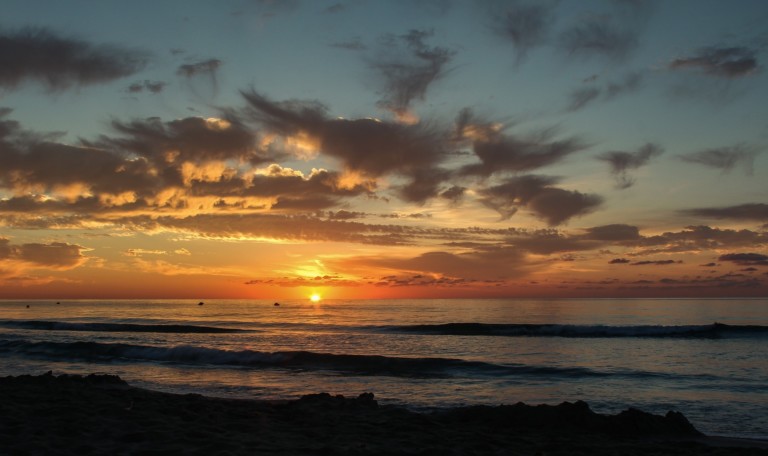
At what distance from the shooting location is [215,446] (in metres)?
10.1

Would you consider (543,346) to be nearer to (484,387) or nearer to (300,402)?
(484,387)

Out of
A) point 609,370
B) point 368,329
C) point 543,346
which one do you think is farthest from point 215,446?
point 368,329

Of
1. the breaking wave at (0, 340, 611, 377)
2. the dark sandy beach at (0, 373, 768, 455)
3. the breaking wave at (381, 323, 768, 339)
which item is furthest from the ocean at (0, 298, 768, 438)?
the dark sandy beach at (0, 373, 768, 455)

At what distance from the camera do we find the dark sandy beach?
10242 mm

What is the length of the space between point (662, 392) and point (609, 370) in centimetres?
569

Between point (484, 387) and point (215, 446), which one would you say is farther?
point (484, 387)

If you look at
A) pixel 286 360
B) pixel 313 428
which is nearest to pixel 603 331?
pixel 286 360

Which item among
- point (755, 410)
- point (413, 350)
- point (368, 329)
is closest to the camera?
point (755, 410)

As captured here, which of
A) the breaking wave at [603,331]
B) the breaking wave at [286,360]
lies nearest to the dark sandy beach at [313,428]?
the breaking wave at [286,360]

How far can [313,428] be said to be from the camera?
12.2 metres

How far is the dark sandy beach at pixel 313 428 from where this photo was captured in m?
10.2

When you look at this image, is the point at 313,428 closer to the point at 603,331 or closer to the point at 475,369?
the point at 475,369

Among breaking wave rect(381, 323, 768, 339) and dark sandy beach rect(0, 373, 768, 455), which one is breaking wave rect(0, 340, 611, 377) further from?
breaking wave rect(381, 323, 768, 339)

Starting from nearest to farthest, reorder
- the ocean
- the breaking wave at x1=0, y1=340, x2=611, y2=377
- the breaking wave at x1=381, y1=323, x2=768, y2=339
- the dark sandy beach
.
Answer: the dark sandy beach, the ocean, the breaking wave at x1=0, y1=340, x2=611, y2=377, the breaking wave at x1=381, y1=323, x2=768, y2=339
